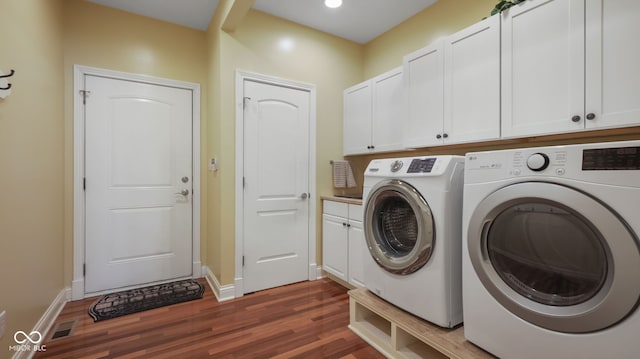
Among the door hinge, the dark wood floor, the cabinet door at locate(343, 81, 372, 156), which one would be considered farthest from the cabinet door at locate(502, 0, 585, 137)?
the door hinge

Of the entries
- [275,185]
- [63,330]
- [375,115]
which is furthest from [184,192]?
[375,115]

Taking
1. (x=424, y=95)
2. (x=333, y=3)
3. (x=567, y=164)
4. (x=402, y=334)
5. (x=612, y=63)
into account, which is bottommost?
(x=402, y=334)

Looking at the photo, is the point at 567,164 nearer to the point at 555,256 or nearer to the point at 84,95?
the point at 555,256

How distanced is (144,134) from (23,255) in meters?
1.41

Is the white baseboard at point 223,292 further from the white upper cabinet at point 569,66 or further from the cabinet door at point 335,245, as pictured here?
the white upper cabinet at point 569,66

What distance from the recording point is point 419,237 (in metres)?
1.60

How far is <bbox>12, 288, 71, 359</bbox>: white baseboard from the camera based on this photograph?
5.23 feet

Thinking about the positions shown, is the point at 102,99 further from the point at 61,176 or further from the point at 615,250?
the point at 615,250

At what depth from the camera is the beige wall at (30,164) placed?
4.70 ft

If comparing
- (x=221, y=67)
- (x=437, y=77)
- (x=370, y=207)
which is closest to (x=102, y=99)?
(x=221, y=67)

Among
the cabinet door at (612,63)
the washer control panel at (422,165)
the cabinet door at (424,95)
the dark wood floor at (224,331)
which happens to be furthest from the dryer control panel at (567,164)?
the dark wood floor at (224,331)

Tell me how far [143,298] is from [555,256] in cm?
292

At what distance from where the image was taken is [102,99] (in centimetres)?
255

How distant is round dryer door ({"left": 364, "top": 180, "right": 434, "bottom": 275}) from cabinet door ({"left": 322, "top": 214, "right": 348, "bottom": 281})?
2.21 feet
